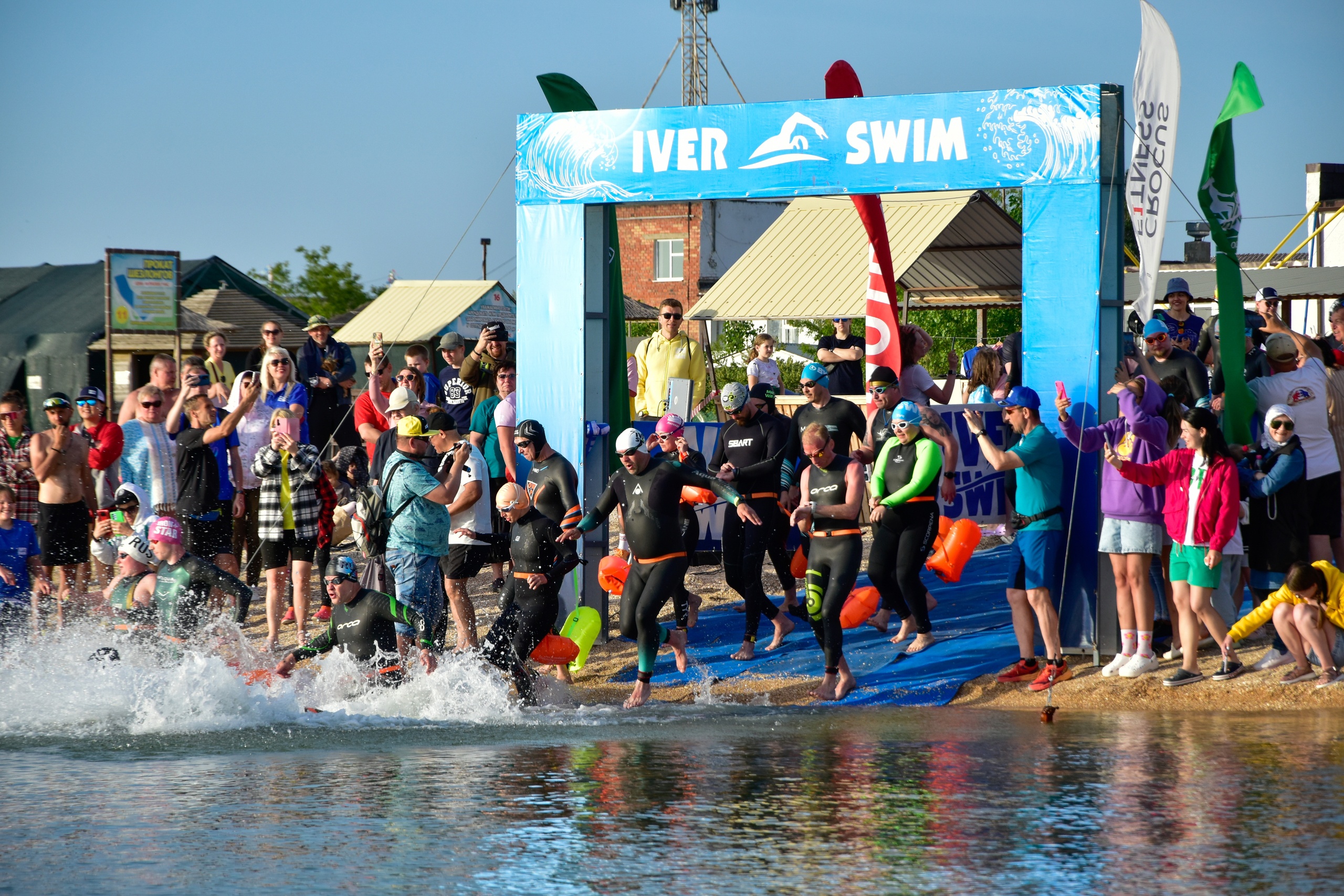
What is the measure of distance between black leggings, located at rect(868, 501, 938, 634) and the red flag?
2.35 m

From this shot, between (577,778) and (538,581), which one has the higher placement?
(538,581)

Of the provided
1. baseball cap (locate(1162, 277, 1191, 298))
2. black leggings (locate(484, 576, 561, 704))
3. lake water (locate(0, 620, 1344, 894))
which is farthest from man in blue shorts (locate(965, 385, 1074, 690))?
black leggings (locate(484, 576, 561, 704))

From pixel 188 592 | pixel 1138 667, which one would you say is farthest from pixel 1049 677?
pixel 188 592

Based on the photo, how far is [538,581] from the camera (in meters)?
10.0

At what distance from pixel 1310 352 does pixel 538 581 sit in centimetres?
584

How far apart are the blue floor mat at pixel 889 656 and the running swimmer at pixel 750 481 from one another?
0.29 meters

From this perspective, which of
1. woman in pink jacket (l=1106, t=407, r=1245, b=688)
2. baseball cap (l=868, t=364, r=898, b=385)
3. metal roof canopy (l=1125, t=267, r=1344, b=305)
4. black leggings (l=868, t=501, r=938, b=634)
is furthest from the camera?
metal roof canopy (l=1125, t=267, r=1344, b=305)

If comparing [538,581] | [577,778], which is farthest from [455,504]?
[577,778]

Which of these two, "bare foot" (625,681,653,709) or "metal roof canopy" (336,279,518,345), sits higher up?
"metal roof canopy" (336,279,518,345)

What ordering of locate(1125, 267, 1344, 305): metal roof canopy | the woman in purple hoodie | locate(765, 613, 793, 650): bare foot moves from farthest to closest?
1. locate(1125, 267, 1344, 305): metal roof canopy
2. locate(765, 613, 793, 650): bare foot
3. the woman in purple hoodie

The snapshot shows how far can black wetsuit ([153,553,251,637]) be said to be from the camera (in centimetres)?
971

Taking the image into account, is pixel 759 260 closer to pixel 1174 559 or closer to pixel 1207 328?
pixel 1207 328

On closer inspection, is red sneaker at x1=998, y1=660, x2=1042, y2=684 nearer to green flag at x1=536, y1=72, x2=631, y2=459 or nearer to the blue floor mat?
the blue floor mat

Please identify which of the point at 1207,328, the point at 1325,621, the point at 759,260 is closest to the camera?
the point at 1325,621
